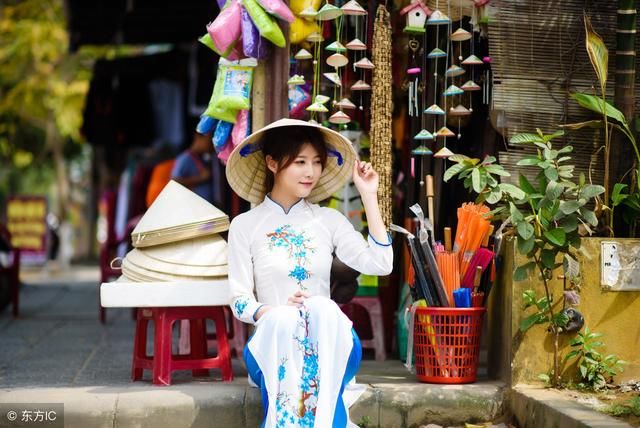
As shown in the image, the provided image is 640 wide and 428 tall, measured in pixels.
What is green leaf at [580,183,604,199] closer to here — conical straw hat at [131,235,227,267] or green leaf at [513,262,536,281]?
green leaf at [513,262,536,281]

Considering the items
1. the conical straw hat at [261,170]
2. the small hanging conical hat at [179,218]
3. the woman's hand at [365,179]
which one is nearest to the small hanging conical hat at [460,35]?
the conical straw hat at [261,170]

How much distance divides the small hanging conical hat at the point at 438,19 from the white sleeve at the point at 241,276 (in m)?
1.53

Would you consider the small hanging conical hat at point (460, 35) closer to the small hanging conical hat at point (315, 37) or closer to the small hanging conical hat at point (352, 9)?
the small hanging conical hat at point (352, 9)

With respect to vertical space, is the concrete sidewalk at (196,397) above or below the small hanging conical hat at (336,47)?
below

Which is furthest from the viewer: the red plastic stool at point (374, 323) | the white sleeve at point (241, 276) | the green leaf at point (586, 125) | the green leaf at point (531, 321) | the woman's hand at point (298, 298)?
the red plastic stool at point (374, 323)

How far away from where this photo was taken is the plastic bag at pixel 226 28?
190 inches

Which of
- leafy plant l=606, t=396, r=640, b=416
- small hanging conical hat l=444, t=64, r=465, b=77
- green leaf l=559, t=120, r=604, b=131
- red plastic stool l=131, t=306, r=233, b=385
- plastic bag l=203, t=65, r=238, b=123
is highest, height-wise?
small hanging conical hat l=444, t=64, r=465, b=77

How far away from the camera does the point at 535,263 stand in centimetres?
434

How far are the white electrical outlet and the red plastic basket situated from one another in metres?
0.62

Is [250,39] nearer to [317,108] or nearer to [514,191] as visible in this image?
[317,108]

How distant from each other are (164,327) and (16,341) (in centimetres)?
253

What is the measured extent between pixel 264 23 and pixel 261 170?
2.60 feet

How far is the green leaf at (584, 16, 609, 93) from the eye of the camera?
4617 millimetres

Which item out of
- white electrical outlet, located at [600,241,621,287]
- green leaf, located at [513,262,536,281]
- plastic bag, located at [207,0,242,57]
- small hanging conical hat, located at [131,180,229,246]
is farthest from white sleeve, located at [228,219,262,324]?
white electrical outlet, located at [600,241,621,287]
